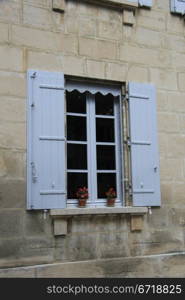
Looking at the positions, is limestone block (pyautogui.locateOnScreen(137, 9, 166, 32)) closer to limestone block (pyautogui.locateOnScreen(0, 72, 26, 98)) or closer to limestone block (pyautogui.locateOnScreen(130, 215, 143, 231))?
limestone block (pyautogui.locateOnScreen(0, 72, 26, 98))

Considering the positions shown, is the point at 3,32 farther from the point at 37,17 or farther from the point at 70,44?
the point at 70,44

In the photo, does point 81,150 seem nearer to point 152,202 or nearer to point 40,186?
point 40,186

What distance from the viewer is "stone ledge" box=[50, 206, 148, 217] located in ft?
15.7

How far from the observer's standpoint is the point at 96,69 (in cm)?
530

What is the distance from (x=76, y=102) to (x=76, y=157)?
2.28 ft

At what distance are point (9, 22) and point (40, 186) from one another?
188 cm

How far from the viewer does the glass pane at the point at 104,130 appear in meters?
5.38

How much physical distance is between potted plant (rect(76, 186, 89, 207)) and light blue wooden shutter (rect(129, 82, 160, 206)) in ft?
2.00

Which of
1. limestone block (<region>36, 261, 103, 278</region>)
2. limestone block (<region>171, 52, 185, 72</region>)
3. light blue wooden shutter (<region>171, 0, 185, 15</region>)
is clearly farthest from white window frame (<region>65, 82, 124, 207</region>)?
light blue wooden shutter (<region>171, 0, 185, 15</region>)

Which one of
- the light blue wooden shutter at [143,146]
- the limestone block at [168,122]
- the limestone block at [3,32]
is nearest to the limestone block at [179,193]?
the light blue wooden shutter at [143,146]

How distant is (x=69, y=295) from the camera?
14.8ft

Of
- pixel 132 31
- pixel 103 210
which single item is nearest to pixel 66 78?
pixel 132 31

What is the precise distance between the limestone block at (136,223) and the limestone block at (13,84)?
1957mm

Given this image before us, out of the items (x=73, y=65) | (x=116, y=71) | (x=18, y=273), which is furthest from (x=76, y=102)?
(x=18, y=273)
